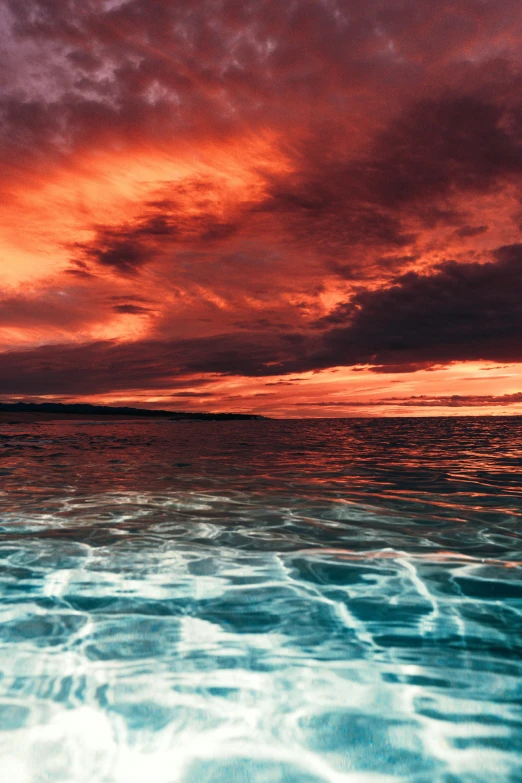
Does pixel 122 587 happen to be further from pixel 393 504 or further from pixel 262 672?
pixel 393 504

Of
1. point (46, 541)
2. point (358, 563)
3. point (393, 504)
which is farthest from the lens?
point (393, 504)

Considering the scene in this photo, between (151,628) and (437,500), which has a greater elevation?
(151,628)

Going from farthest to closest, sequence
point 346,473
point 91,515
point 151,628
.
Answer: point 346,473
point 91,515
point 151,628

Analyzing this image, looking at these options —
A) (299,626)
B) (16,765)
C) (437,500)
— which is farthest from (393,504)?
(16,765)

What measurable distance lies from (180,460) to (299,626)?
12936 millimetres

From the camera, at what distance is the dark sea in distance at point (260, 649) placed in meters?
2.52

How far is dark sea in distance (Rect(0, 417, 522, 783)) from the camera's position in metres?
2.52

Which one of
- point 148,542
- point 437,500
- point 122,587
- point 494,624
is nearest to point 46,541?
point 148,542

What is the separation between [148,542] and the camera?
20.2 ft

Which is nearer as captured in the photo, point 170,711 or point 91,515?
point 170,711

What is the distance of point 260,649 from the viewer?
3.46 metres

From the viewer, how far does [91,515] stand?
305 inches

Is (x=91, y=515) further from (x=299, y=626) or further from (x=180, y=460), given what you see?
(x=180, y=460)

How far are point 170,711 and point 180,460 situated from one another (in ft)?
45.2
